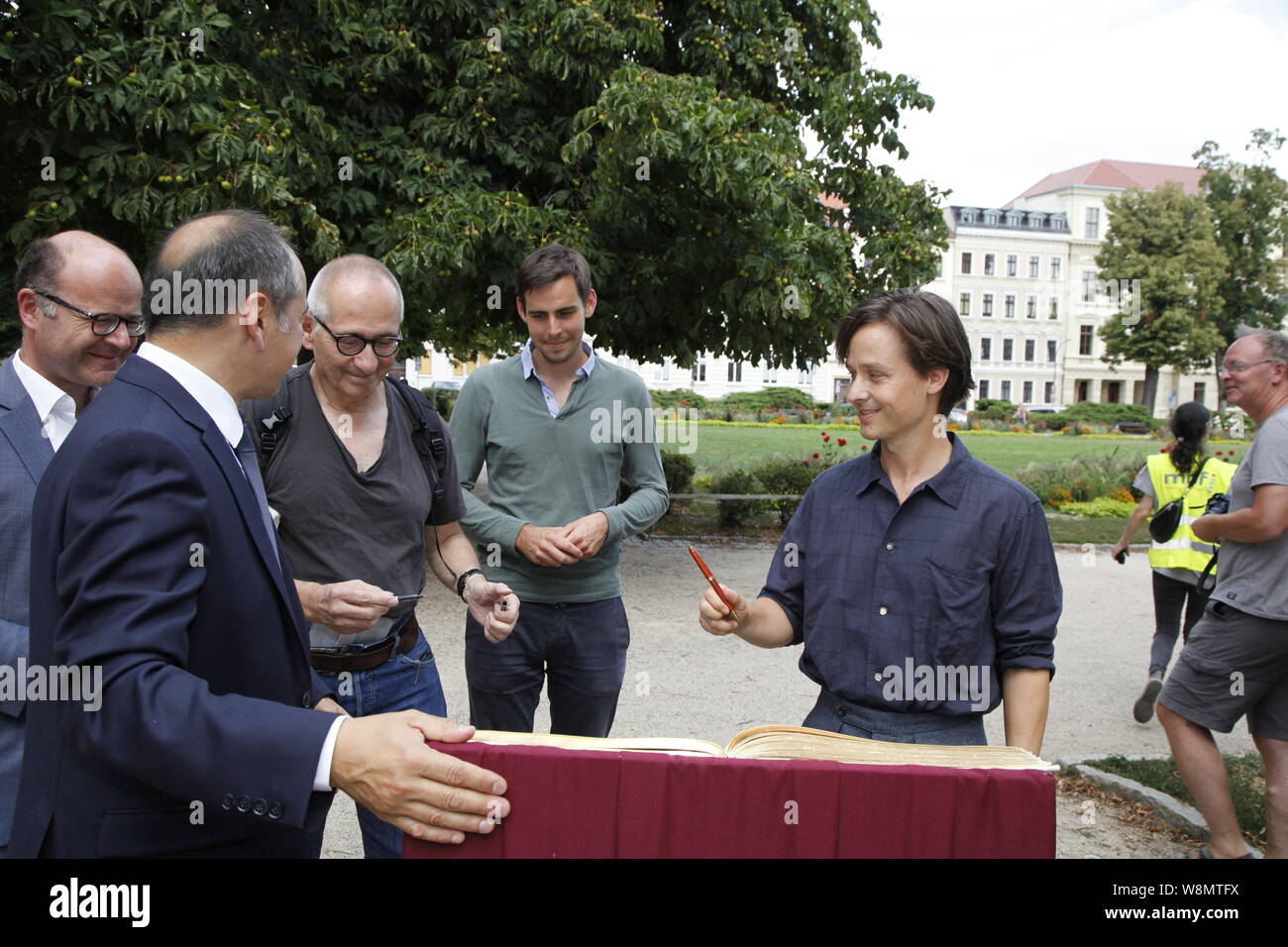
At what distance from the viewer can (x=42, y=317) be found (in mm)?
2807

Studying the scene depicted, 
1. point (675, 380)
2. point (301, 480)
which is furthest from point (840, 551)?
point (675, 380)

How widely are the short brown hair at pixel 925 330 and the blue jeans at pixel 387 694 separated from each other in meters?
1.77

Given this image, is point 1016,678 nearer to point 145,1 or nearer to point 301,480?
point 301,480

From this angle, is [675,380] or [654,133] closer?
[654,133]

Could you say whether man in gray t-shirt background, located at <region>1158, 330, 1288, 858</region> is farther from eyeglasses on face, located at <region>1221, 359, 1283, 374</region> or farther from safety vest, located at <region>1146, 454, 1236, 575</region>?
safety vest, located at <region>1146, 454, 1236, 575</region>

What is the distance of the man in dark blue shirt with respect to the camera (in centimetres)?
248

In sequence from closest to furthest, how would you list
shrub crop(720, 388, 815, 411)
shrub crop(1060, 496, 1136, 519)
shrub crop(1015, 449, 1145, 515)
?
shrub crop(1060, 496, 1136, 519), shrub crop(1015, 449, 1145, 515), shrub crop(720, 388, 815, 411)

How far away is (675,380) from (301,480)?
70.4 meters

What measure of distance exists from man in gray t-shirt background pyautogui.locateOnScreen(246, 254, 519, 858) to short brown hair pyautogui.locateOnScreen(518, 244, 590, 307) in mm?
969

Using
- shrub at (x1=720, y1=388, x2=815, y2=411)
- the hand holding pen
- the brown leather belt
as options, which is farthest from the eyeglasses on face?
shrub at (x1=720, y1=388, x2=815, y2=411)

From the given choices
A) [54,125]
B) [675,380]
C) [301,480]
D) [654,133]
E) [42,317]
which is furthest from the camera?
[675,380]

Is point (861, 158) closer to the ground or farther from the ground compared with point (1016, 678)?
farther from the ground

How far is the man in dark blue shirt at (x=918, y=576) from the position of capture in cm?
248

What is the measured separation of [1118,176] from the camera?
85.6 m
